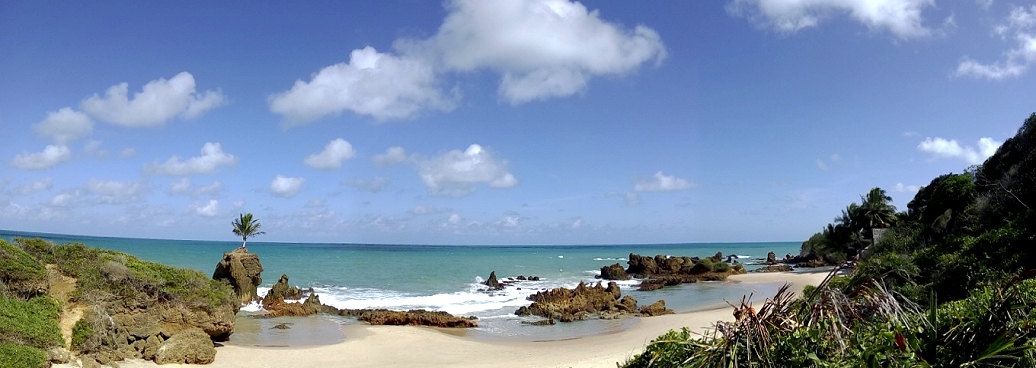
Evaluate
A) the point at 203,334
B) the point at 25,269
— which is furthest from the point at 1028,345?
the point at 25,269

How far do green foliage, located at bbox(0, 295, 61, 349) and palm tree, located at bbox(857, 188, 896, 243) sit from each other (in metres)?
52.7

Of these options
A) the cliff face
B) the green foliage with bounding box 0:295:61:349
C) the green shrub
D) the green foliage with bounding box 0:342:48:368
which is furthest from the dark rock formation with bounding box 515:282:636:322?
the green foliage with bounding box 0:342:48:368

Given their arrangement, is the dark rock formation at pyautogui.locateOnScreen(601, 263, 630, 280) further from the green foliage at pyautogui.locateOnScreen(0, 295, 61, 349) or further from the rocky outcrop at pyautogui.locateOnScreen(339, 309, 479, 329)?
the green foliage at pyautogui.locateOnScreen(0, 295, 61, 349)

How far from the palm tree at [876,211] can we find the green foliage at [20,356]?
5310cm

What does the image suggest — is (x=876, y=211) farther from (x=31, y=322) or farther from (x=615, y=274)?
(x=31, y=322)

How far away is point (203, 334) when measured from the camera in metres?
15.3

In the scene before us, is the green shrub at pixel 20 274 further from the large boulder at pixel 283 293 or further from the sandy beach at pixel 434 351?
the large boulder at pixel 283 293

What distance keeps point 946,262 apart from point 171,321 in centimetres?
1822

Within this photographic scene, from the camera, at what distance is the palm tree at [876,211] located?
48.7 m

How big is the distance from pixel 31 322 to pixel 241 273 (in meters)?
15.8

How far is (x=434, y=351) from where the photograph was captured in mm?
17672

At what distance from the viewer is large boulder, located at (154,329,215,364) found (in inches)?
562

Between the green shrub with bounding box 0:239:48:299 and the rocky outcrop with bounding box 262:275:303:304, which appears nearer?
Result: the green shrub with bounding box 0:239:48:299

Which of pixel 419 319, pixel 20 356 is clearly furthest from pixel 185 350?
pixel 419 319
